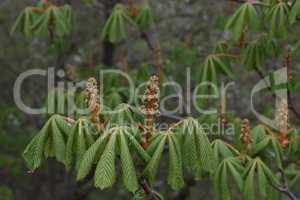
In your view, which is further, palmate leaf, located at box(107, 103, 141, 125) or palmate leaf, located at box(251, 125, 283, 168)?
palmate leaf, located at box(251, 125, 283, 168)

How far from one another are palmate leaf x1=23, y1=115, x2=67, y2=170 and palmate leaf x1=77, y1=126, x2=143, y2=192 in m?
0.19

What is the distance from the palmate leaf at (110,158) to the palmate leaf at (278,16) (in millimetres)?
1471

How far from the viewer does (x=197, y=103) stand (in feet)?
13.2

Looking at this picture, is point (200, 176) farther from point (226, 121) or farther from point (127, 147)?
point (226, 121)

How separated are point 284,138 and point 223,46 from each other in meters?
0.93

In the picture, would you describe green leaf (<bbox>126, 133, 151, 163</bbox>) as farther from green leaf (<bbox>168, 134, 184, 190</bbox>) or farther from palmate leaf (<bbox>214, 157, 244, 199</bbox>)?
palmate leaf (<bbox>214, 157, 244, 199</bbox>)

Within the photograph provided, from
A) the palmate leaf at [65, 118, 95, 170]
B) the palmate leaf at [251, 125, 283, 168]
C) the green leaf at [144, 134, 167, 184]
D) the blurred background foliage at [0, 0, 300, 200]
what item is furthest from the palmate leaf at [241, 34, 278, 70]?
the blurred background foliage at [0, 0, 300, 200]

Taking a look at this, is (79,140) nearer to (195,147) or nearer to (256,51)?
(195,147)

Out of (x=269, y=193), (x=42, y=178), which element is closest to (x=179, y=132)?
(x=269, y=193)

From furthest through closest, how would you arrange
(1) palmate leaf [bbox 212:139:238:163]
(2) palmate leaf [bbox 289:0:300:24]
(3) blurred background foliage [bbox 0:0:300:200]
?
(3) blurred background foliage [bbox 0:0:300:200] < (2) palmate leaf [bbox 289:0:300:24] < (1) palmate leaf [bbox 212:139:238:163]

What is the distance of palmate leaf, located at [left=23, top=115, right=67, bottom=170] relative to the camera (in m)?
2.45

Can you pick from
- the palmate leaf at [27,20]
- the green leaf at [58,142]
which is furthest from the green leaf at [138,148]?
the palmate leaf at [27,20]

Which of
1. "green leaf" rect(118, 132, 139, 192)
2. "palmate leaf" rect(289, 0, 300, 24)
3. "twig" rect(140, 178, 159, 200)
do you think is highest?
"palmate leaf" rect(289, 0, 300, 24)

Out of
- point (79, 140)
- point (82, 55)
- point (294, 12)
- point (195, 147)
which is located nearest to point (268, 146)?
point (294, 12)
